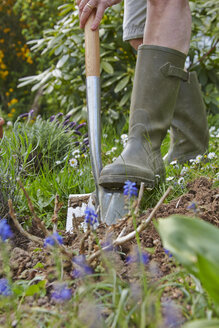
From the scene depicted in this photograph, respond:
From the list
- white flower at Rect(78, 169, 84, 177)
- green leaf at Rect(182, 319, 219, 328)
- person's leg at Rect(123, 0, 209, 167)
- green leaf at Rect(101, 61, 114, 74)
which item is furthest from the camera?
green leaf at Rect(101, 61, 114, 74)

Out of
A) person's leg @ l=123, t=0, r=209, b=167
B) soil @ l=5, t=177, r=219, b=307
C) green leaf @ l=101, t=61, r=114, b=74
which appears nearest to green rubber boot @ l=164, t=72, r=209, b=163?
person's leg @ l=123, t=0, r=209, b=167

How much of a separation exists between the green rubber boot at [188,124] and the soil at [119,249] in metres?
0.78

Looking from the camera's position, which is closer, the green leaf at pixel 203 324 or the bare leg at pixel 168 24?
the green leaf at pixel 203 324

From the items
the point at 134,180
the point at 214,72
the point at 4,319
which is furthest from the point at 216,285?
the point at 214,72

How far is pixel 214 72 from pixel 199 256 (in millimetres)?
3461

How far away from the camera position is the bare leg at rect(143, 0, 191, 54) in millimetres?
1825

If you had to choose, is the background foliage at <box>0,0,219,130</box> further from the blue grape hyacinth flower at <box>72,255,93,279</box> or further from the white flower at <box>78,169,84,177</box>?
the blue grape hyacinth flower at <box>72,255,93,279</box>

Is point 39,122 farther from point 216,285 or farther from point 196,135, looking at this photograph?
point 216,285

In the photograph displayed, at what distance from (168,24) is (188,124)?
79 centimetres

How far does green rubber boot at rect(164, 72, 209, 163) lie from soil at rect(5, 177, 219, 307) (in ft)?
2.57

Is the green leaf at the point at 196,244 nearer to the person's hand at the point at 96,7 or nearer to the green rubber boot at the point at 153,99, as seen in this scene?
the green rubber boot at the point at 153,99

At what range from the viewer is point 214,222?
1361mm

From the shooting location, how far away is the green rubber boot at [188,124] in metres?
2.48

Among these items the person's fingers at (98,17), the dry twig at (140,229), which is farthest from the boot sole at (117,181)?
the person's fingers at (98,17)
